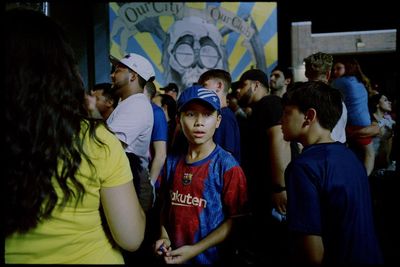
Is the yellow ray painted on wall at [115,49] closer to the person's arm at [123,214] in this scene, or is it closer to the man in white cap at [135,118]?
the man in white cap at [135,118]

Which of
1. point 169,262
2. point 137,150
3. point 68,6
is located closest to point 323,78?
point 137,150

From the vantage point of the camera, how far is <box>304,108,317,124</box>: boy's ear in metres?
2.24

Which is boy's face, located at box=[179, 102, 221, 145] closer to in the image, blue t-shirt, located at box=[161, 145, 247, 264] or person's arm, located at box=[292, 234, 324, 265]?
blue t-shirt, located at box=[161, 145, 247, 264]

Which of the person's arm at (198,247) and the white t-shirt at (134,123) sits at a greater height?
the white t-shirt at (134,123)

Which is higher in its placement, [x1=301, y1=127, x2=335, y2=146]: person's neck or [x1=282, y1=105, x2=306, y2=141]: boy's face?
[x1=282, y1=105, x2=306, y2=141]: boy's face

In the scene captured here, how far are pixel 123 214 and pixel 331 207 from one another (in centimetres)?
99

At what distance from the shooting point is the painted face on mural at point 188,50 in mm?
7758

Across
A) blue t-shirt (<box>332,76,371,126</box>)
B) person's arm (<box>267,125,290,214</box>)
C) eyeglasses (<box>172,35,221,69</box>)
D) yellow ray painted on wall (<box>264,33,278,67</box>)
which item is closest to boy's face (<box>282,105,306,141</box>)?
person's arm (<box>267,125,290,214</box>)

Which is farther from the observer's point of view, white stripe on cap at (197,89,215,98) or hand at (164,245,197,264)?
white stripe on cap at (197,89,215,98)

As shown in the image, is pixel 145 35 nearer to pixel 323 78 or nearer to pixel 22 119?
pixel 323 78

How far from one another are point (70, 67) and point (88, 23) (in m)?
6.24

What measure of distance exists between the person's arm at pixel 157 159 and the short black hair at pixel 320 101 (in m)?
2.11

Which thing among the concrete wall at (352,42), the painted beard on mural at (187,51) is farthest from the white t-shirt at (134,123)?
the concrete wall at (352,42)

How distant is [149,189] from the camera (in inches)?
130
